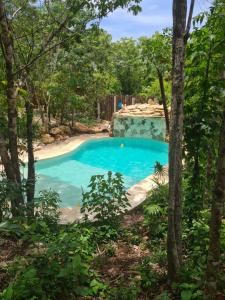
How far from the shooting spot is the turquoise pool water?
10.7 metres

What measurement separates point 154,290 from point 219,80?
2.29m

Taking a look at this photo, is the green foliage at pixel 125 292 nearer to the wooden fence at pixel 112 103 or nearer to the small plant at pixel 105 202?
the small plant at pixel 105 202

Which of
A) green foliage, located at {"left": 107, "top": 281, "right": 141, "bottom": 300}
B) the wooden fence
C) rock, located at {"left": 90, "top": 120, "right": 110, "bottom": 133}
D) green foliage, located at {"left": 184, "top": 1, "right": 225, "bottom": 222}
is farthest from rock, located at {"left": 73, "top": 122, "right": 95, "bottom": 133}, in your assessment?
green foliage, located at {"left": 107, "top": 281, "right": 141, "bottom": 300}

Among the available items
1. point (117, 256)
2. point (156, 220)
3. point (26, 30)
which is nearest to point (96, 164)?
point (26, 30)

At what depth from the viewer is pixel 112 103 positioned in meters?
19.5

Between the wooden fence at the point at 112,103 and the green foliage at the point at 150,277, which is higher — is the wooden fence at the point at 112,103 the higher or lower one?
the higher one

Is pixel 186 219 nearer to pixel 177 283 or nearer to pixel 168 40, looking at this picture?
pixel 177 283

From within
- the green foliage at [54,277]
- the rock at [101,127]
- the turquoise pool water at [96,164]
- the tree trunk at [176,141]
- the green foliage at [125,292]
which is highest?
the tree trunk at [176,141]

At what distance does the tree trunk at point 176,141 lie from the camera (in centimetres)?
269

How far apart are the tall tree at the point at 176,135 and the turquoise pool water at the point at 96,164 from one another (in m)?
6.06

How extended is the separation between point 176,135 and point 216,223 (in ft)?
2.58

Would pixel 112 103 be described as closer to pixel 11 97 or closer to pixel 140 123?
pixel 140 123

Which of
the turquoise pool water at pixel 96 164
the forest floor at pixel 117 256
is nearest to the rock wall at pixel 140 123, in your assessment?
the turquoise pool water at pixel 96 164

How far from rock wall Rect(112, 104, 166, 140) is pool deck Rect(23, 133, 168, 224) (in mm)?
870
